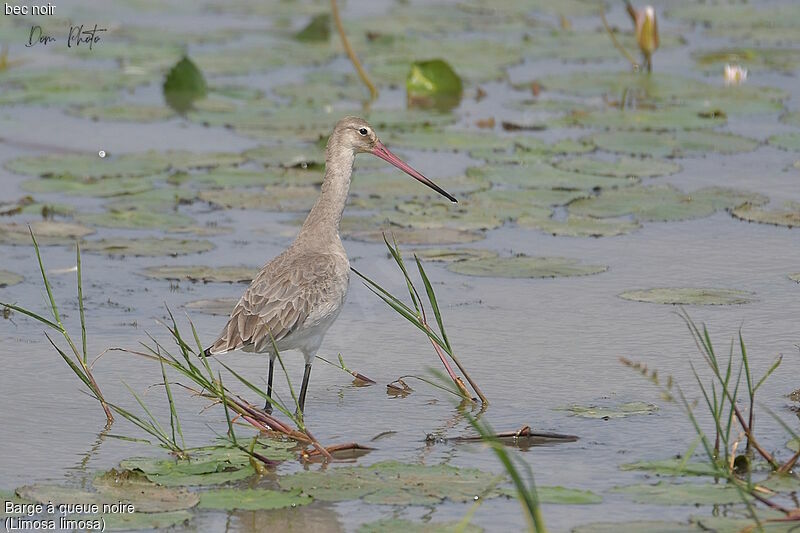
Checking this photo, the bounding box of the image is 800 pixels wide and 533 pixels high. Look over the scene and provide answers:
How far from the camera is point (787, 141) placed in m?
11.4

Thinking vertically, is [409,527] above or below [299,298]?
below

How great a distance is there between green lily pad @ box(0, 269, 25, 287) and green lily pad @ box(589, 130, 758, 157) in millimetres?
4985

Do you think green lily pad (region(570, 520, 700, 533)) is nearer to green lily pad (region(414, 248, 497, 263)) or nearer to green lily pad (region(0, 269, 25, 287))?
A: green lily pad (region(414, 248, 497, 263))

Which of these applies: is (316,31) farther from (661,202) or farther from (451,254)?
(451,254)

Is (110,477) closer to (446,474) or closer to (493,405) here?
(446,474)

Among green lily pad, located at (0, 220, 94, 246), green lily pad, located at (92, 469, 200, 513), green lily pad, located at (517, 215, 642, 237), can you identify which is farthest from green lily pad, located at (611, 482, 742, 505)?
green lily pad, located at (0, 220, 94, 246)

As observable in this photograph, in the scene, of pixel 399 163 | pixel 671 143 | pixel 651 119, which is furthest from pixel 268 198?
pixel 651 119

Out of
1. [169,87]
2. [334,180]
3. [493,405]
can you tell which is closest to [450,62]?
[169,87]

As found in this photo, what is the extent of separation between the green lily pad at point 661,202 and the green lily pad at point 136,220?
8.97 ft

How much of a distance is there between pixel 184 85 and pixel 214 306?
593 cm

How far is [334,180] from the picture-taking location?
7.60m

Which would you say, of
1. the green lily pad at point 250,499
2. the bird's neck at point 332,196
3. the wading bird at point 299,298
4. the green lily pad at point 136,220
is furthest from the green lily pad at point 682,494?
the green lily pad at point 136,220

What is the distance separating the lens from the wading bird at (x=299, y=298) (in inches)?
265

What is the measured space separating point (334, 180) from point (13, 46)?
31.9 feet
